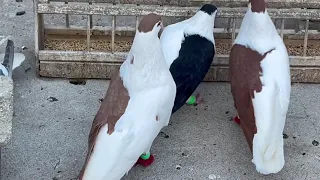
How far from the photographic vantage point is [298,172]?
313cm

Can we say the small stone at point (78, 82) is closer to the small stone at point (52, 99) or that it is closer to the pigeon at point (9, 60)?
the small stone at point (52, 99)

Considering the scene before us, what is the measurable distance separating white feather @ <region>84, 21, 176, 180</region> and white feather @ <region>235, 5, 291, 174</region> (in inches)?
17.8

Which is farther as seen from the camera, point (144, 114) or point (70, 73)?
point (70, 73)

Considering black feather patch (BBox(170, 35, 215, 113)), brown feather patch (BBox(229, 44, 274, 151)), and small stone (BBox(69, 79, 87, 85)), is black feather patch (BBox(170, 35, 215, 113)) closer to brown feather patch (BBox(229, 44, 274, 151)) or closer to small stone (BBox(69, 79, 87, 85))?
brown feather patch (BBox(229, 44, 274, 151))

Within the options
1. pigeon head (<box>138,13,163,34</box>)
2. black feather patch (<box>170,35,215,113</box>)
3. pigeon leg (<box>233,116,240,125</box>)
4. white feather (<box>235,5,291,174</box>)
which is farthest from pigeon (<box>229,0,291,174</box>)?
pigeon head (<box>138,13,163,34</box>)

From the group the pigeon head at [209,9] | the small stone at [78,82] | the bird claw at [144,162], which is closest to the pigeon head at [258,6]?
the pigeon head at [209,9]

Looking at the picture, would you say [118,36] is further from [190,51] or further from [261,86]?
[261,86]

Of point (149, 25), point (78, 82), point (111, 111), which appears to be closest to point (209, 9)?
point (149, 25)

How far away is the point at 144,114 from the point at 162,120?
14cm

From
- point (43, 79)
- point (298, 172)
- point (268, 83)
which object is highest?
point (268, 83)

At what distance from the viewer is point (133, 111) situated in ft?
9.20

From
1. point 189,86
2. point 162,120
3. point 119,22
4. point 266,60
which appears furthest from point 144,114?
point 119,22

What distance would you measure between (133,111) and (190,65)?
62 cm

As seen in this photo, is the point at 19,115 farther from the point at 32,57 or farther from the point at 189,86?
the point at 189,86
